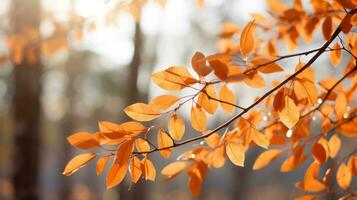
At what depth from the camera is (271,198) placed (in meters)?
19.9

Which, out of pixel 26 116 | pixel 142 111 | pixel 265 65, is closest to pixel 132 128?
pixel 142 111

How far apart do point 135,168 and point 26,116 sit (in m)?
3.12

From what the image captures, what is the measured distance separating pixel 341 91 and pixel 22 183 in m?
3.11

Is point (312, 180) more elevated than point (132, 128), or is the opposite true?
point (132, 128)

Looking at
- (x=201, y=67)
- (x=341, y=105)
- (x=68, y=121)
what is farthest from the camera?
(x=68, y=121)

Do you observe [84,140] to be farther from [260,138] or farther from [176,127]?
[260,138]

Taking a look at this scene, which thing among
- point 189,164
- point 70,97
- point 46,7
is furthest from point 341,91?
point 70,97

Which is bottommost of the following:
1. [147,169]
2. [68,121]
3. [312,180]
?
[68,121]

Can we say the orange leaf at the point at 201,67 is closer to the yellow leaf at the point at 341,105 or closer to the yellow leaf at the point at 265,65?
the yellow leaf at the point at 265,65

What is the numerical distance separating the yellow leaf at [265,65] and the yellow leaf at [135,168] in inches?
10.5

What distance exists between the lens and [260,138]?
2.90 feet

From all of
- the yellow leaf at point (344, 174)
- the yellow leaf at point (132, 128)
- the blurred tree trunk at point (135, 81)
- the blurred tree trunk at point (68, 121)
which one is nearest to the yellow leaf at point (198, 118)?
the yellow leaf at point (132, 128)

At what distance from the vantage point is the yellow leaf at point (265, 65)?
0.72 m

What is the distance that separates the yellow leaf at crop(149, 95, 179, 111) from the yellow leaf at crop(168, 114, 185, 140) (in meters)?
0.07
